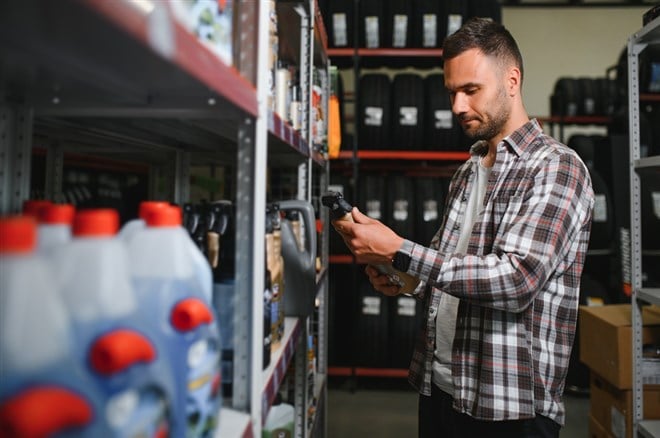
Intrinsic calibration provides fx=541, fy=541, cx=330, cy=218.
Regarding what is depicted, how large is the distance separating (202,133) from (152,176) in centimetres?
98

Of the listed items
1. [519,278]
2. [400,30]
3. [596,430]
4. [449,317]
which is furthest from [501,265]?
[400,30]

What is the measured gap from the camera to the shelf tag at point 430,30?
4.17 metres

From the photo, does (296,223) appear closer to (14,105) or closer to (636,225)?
(14,105)

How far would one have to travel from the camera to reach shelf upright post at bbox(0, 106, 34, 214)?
0.91 m

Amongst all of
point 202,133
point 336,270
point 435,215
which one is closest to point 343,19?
point 435,215

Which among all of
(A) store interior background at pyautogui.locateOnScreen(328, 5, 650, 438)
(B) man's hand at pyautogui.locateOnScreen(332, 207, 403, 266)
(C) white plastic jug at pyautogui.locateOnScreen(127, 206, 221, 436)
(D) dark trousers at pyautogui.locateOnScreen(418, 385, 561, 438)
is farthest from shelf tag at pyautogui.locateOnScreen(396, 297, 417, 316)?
(A) store interior background at pyautogui.locateOnScreen(328, 5, 650, 438)

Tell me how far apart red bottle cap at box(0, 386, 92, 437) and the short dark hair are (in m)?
1.50

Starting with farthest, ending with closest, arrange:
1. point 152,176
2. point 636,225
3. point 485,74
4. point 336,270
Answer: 1. point 336,270
2. point 636,225
3. point 152,176
4. point 485,74

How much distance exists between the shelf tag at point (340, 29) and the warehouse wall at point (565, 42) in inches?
133

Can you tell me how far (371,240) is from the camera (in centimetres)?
145

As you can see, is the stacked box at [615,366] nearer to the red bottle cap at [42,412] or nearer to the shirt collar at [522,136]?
the shirt collar at [522,136]

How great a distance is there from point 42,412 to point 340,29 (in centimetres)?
412

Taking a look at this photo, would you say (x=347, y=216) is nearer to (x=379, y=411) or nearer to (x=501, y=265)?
(x=501, y=265)

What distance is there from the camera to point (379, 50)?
4219 millimetres
